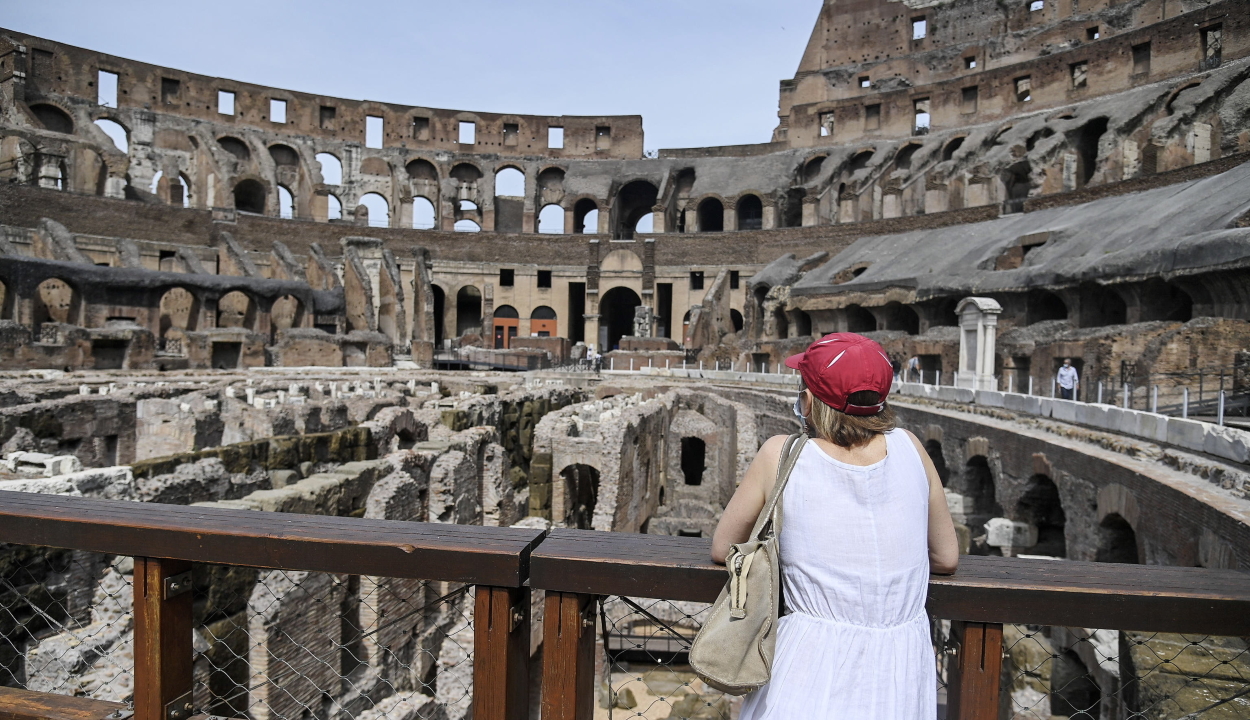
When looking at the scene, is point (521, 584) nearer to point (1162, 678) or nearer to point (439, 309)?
point (1162, 678)

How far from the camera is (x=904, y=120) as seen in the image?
4550 centimetres

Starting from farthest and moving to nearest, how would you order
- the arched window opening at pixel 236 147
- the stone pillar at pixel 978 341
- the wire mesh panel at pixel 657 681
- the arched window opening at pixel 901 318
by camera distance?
the arched window opening at pixel 236 147, the arched window opening at pixel 901 318, the stone pillar at pixel 978 341, the wire mesh panel at pixel 657 681

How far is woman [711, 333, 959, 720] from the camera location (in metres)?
1.81

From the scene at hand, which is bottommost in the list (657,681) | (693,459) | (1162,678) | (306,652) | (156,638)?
(657,681)

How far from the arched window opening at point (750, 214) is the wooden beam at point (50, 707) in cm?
5003

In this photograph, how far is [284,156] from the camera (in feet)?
159

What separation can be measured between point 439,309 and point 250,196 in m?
13.8

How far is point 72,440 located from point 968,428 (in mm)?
15031

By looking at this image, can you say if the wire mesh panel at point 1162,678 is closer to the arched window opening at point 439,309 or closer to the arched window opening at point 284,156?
the arched window opening at point 439,309

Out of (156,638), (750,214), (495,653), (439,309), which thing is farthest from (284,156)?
(495,653)

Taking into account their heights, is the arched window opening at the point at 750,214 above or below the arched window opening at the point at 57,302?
above

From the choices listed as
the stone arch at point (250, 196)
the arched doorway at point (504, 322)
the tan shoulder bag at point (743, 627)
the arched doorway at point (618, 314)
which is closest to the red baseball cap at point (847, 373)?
the tan shoulder bag at point (743, 627)

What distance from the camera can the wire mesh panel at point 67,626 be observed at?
5.05 m

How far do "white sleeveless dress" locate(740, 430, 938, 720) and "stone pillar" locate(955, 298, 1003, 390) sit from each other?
1657cm
